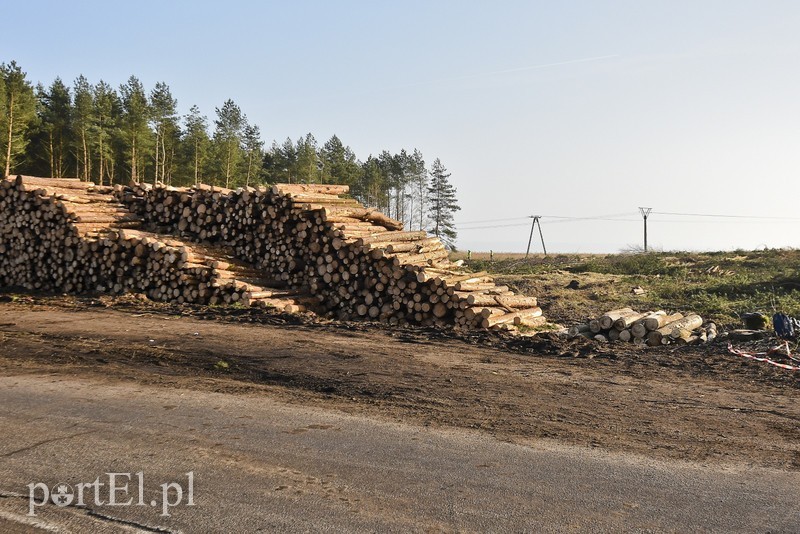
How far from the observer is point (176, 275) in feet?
53.0

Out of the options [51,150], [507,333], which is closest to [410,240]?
[507,333]

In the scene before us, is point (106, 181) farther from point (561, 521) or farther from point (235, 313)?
point (561, 521)

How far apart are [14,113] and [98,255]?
35.2 meters

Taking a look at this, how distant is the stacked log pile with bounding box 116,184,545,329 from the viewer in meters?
14.3

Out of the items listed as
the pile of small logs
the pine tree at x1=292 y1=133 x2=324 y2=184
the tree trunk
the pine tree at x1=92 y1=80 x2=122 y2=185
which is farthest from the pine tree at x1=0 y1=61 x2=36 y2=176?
the pile of small logs

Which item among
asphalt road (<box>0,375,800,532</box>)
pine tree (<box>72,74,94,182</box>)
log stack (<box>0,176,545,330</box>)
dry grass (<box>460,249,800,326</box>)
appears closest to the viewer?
asphalt road (<box>0,375,800,532</box>)

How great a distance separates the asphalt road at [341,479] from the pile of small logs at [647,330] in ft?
24.2

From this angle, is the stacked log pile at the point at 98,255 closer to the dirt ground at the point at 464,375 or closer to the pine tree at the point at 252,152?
the dirt ground at the point at 464,375

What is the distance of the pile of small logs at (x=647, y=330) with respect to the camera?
1259 centimetres

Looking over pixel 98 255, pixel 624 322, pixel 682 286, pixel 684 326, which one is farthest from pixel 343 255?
pixel 682 286

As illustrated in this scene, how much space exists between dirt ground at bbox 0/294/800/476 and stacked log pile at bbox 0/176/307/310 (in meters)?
2.05

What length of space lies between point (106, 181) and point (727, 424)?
56684mm

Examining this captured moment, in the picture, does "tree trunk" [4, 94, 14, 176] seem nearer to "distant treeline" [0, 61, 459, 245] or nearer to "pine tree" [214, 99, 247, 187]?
"distant treeline" [0, 61, 459, 245]

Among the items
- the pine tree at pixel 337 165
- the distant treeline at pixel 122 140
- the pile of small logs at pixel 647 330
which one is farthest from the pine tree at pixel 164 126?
the pile of small logs at pixel 647 330
